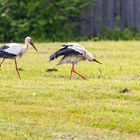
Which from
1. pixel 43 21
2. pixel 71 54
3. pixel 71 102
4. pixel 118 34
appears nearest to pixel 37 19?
pixel 43 21

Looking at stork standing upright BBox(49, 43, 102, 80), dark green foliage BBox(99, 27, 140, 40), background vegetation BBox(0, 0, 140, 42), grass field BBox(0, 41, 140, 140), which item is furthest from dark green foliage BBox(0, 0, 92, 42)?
stork standing upright BBox(49, 43, 102, 80)

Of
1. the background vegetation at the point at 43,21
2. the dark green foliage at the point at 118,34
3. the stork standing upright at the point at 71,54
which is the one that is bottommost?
the dark green foliage at the point at 118,34

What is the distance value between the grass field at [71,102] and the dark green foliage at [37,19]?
8.06m

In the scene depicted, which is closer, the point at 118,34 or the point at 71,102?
the point at 71,102

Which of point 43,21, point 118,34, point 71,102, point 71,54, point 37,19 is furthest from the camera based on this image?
point 118,34

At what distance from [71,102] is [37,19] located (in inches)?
511

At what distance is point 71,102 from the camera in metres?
11.2

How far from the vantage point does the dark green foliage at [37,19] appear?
23.9 metres

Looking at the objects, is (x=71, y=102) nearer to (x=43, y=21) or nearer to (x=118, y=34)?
(x=43, y=21)

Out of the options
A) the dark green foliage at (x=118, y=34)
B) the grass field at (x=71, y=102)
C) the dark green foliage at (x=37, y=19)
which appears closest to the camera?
the grass field at (x=71, y=102)

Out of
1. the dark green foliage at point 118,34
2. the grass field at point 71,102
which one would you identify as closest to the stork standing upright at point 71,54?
the grass field at point 71,102

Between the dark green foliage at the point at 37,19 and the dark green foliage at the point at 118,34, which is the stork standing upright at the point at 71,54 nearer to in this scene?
the dark green foliage at the point at 37,19

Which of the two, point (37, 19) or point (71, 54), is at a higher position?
point (71, 54)

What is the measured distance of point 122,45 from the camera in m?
20.8
